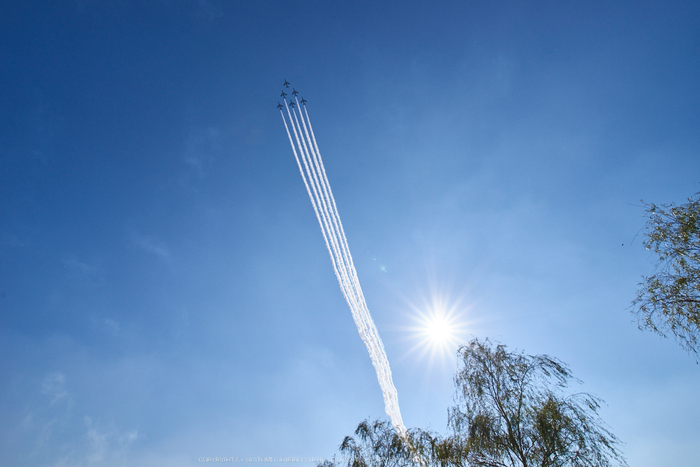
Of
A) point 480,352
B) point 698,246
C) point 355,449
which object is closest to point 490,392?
point 480,352

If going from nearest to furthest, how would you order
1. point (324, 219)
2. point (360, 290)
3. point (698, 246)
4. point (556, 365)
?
point (698, 246) → point (556, 365) → point (360, 290) → point (324, 219)

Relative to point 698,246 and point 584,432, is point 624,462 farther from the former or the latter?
point 698,246

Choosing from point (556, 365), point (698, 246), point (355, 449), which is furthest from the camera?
point (355, 449)

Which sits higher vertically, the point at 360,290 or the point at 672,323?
the point at 360,290

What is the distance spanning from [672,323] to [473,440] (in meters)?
9.94

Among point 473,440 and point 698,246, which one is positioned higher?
point 698,246

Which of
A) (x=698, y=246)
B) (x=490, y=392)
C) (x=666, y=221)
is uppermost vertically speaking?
(x=666, y=221)

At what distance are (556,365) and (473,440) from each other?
5.76m

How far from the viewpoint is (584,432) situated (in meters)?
14.7

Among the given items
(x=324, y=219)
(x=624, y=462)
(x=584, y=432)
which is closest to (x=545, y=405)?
(x=584, y=432)

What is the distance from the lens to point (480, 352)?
18750 millimetres

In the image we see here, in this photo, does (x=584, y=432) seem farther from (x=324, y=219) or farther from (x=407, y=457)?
(x=324, y=219)

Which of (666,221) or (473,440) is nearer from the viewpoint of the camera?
(666,221)

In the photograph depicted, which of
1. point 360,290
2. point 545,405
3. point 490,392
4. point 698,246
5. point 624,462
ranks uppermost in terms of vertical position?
point 360,290
